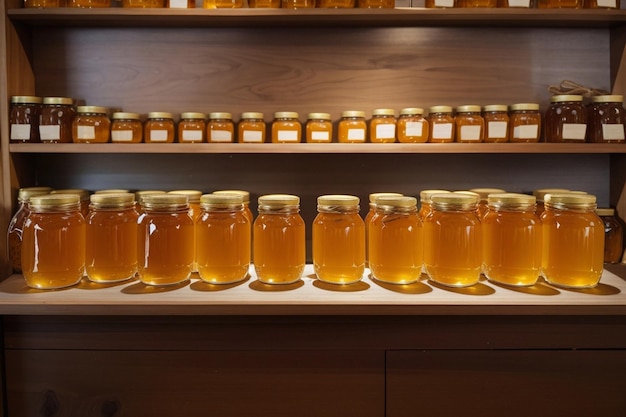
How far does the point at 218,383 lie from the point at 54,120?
0.89 m

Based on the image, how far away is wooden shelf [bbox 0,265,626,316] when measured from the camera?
42.5 inches

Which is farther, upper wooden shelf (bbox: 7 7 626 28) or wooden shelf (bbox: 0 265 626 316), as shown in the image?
upper wooden shelf (bbox: 7 7 626 28)

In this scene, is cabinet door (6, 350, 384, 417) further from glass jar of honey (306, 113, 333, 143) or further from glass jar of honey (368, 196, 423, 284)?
glass jar of honey (306, 113, 333, 143)

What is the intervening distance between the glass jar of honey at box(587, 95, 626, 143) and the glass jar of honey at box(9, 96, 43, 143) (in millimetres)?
1653

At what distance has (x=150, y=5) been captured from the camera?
4.42ft

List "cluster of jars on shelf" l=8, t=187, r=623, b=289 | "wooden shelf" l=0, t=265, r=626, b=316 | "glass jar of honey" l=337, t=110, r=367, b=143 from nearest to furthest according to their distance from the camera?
"wooden shelf" l=0, t=265, r=626, b=316 < "cluster of jars on shelf" l=8, t=187, r=623, b=289 < "glass jar of honey" l=337, t=110, r=367, b=143

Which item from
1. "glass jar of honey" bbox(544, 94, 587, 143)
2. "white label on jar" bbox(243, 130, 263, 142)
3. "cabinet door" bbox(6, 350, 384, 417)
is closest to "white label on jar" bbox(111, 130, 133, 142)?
"white label on jar" bbox(243, 130, 263, 142)

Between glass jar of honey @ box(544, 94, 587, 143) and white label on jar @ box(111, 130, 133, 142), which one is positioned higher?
glass jar of honey @ box(544, 94, 587, 143)

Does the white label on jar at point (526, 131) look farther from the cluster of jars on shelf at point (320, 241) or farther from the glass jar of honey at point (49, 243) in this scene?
the glass jar of honey at point (49, 243)

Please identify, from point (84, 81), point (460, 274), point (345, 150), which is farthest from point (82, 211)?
point (460, 274)

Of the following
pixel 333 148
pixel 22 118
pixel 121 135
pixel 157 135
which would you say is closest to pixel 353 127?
pixel 333 148

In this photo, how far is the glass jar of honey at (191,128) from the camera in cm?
140

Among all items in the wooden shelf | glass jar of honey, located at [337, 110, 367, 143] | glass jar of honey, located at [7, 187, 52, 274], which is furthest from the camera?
glass jar of honey, located at [337, 110, 367, 143]

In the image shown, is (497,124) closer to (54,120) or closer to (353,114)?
(353,114)
